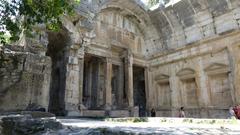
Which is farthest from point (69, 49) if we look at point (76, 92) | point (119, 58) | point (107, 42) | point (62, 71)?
point (119, 58)

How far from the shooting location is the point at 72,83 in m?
11.4

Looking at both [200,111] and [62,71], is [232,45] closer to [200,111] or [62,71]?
[200,111]

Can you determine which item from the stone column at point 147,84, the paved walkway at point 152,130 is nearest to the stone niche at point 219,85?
the stone column at point 147,84

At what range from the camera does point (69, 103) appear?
11.0 meters

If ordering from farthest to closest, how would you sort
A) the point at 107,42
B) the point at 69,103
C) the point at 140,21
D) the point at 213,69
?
the point at 140,21, the point at 107,42, the point at 213,69, the point at 69,103

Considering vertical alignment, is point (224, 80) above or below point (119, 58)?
below

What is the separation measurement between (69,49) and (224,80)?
368 inches

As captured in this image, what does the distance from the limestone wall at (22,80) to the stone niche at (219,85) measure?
11489mm

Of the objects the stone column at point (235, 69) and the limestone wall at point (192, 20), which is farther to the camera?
the limestone wall at point (192, 20)

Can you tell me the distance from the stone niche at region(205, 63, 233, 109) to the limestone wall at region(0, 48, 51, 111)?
1149 cm

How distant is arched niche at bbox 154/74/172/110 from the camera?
16161 millimetres

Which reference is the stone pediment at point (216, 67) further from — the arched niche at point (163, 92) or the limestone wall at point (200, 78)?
the arched niche at point (163, 92)

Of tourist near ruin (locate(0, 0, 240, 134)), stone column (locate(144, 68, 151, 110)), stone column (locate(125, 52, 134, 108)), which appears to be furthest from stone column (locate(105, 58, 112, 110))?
stone column (locate(144, 68, 151, 110))

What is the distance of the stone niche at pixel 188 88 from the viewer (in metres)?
14.9
